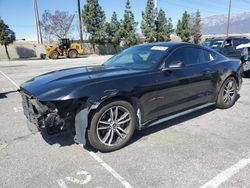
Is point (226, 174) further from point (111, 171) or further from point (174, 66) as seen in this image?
point (174, 66)

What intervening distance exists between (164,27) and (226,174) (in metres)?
42.1

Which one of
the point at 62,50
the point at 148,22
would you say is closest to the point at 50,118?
the point at 62,50

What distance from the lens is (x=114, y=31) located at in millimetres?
37688

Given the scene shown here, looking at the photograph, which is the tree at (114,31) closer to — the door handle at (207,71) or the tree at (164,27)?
the tree at (164,27)

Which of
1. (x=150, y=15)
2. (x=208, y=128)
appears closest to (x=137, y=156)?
(x=208, y=128)

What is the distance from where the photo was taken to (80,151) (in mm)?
3686

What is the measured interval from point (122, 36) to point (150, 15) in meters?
5.89

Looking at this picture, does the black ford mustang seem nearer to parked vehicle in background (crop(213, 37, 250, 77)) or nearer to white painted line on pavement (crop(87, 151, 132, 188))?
white painted line on pavement (crop(87, 151, 132, 188))

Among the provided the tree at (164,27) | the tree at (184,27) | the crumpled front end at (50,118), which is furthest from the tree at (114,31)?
the crumpled front end at (50,118)

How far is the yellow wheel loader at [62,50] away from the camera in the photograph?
25.7 meters

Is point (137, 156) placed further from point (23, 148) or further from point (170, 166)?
point (23, 148)

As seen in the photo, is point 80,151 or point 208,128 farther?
point 208,128

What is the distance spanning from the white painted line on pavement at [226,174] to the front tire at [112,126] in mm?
1381

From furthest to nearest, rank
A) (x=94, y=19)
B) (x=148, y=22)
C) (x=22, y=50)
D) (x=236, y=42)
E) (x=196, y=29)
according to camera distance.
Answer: (x=196, y=29), (x=148, y=22), (x=94, y=19), (x=22, y=50), (x=236, y=42)
